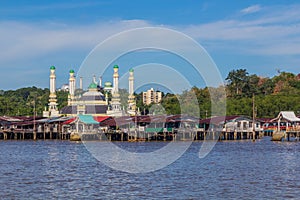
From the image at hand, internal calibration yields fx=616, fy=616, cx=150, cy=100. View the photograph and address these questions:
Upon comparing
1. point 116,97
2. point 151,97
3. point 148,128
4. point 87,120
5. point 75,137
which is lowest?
point 75,137

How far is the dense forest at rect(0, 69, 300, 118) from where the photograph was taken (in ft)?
373

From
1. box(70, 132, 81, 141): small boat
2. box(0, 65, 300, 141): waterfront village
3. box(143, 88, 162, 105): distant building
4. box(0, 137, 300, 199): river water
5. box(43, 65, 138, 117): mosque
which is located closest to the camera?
box(0, 137, 300, 199): river water

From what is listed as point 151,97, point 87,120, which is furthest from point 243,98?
point 87,120

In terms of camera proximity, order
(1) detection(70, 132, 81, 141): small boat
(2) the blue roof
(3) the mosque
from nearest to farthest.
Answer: (1) detection(70, 132, 81, 141): small boat, (2) the blue roof, (3) the mosque

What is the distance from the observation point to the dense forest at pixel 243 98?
11381 cm

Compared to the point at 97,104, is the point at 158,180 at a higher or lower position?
lower

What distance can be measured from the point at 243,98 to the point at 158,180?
9095cm

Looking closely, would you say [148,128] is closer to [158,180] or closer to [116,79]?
[116,79]

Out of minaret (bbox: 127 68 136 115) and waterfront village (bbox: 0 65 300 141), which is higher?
minaret (bbox: 127 68 136 115)

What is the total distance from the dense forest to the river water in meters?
61.2

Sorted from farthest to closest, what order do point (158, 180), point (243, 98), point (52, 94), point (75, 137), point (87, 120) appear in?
point (52, 94) → point (243, 98) → point (87, 120) → point (75, 137) → point (158, 180)

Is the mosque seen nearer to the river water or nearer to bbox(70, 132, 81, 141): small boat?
bbox(70, 132, 81, 141): small boat

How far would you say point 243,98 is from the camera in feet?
405

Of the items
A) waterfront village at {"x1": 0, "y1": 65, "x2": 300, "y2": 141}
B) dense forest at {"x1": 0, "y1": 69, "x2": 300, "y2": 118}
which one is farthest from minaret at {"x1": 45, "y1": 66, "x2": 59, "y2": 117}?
waterfront village at {"x1": 0, "y1": 65, "x2": 300, "y2": 141}
